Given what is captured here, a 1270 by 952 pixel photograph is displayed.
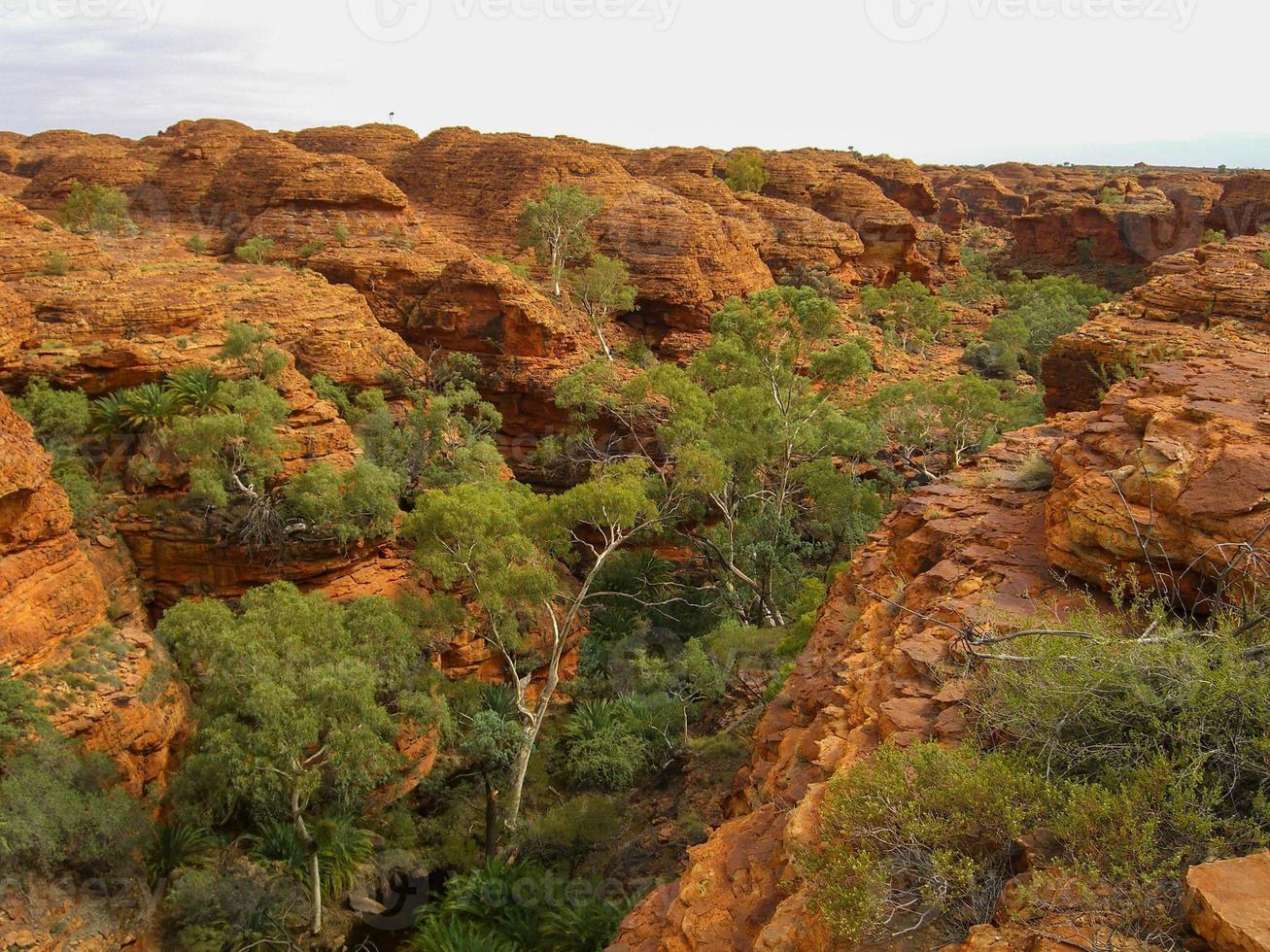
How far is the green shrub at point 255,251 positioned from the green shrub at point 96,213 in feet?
17.5

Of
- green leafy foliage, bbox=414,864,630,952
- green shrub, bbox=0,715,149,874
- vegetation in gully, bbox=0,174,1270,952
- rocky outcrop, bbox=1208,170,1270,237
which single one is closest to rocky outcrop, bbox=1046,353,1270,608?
vegetation in gully, bbox=0,174,1270,952

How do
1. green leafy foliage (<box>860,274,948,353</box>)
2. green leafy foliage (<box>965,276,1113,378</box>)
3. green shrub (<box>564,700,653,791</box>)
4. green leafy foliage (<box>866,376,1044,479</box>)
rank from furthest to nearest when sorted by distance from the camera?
1. green leafy foliage (<box>860,274,948,353</box>)
2. green leafy foliage (<box>965,276,1113,378</box>)
3. green leafy foliage (<box>866,376,1044,479</box>)
4. green shrub (<box>564,700,653,791</box>)

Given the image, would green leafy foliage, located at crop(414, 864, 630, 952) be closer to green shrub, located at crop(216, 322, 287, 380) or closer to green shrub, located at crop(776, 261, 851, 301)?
green shrub, located at crop(216, 322, 287, 380)

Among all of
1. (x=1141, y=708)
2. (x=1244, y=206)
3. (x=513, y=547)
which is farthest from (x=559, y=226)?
(x=1244, y=206)

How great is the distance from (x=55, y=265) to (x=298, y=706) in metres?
14.4

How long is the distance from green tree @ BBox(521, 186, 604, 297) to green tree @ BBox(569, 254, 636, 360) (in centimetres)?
86

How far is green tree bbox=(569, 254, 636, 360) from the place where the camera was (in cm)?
2806

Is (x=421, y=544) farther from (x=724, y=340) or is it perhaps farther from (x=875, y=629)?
(x=724, y=340)

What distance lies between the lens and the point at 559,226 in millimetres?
29344

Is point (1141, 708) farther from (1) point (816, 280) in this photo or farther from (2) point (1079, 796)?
(1) point (816, 280)

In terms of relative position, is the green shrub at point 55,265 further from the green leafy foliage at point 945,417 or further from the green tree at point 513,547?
the green leafy foliage at point 945,417

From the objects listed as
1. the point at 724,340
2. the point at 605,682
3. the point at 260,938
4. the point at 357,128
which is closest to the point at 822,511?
the point at 724,340

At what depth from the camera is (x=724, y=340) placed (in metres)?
18.8

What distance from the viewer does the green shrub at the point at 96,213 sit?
2816 centimetres
